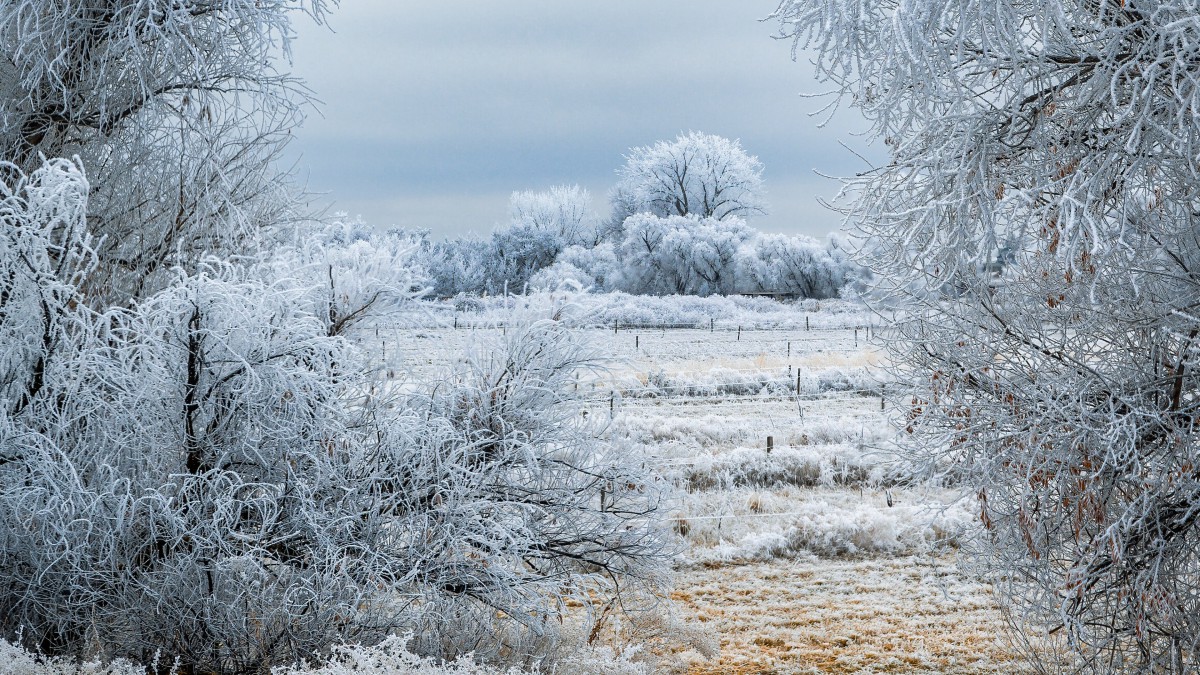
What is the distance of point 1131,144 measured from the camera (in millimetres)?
4223

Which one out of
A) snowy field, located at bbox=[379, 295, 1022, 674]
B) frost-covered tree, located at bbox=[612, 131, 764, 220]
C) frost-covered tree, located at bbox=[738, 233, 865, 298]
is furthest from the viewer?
frost-covered tree, located at bbox=[612, 131, 764, 220]

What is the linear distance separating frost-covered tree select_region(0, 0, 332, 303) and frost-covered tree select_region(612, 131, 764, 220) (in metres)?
53.0

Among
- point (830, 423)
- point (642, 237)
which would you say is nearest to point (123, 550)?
point (830, 423)

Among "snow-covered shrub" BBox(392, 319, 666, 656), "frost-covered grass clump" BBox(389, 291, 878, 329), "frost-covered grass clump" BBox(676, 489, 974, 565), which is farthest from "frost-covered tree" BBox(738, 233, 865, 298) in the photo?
"snow-covered shrub" BBox(392, 319, 666, 656)

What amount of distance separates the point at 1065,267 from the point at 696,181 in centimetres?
5577

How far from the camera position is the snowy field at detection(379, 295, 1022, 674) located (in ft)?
22.8

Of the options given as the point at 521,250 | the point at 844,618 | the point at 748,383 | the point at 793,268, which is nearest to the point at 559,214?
the point at 521,250

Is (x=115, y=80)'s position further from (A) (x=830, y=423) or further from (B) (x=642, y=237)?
(B) (x=642, y=237)

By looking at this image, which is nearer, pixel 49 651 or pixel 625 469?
pixel 49 651

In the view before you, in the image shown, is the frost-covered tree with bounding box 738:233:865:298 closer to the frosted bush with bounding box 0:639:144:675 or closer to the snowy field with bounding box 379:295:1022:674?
the snowy field with bounding box 379:295:1022:674

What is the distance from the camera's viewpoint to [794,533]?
10.3m

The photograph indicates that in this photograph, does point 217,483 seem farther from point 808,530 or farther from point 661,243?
point 661,243

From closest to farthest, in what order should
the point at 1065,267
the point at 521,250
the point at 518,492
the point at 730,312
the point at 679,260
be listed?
the point at 1065,267
the point at 518,492
the point at 730,312
the point at 679,260
the point at 521,250

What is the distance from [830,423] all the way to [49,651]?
40.4 ft
